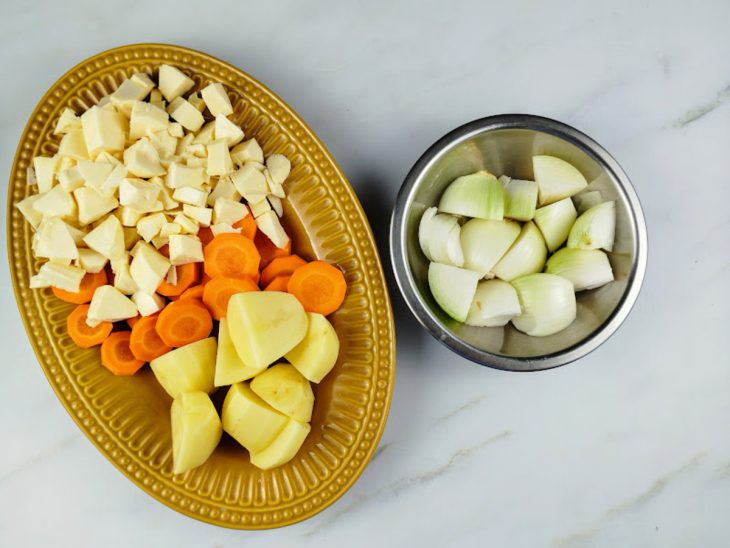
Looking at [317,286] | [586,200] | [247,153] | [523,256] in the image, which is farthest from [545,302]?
[247,153]

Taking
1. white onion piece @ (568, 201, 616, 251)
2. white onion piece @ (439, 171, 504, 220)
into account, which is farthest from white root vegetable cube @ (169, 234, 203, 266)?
white onion piece @ (568, 201, 616, 251)

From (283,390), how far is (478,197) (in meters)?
0.58

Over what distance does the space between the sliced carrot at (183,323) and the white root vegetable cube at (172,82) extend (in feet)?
1.51

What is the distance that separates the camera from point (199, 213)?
1405mm

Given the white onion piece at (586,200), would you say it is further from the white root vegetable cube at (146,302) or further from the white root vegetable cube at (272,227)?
the white root vegetable cube at (146,302)

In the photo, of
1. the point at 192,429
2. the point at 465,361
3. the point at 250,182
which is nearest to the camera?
the point at 192,429

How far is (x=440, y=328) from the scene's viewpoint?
4.45 ft

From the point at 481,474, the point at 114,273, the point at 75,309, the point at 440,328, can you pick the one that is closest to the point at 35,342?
the point at 75,309

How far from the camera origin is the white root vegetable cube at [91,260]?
53.7 inches

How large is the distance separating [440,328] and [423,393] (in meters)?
0.31

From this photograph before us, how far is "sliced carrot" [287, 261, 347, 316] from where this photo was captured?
4.63 ft

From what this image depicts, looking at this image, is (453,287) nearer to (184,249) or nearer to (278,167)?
(278,167)

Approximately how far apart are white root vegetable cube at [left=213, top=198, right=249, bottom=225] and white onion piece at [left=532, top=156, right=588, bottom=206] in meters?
0.65

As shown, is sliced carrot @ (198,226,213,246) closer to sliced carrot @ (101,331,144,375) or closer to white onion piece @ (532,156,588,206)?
sliced carrot @ (101,331,144,375)
